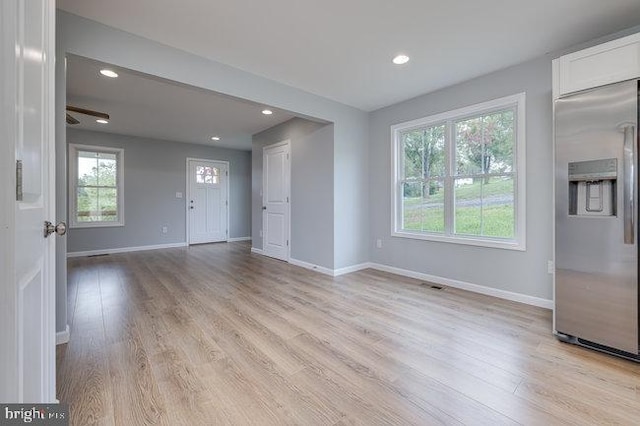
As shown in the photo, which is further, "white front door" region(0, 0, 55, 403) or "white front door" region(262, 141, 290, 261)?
"white front door" region(262, 141, 290, 261)

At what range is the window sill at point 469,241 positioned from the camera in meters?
2.99

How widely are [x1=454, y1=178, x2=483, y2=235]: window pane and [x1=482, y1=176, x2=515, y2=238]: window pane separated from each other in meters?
0.07

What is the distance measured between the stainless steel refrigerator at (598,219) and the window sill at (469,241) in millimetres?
824

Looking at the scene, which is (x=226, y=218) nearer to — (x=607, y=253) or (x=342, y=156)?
(x=342, y=156)

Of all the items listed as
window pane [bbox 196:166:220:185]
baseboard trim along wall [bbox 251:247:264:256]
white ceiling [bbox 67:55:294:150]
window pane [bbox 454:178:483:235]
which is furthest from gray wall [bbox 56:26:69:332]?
window pane [bbox 196:166:220:185]

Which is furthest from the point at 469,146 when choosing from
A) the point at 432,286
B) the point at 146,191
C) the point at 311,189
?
the point at 146,191

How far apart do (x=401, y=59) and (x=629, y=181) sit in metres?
2.07

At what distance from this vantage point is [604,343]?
1951mm

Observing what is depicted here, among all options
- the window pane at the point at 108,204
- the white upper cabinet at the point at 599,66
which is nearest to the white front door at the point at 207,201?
the window pane at the point at 108,204

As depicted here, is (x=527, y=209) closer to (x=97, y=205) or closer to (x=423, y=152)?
(x=423, y=152)

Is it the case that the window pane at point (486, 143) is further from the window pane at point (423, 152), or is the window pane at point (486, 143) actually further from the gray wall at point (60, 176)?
the gray wall at point (60, 176)

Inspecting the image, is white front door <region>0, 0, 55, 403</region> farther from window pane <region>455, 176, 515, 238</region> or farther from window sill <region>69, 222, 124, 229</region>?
window sill <region>69, 222, 124, 229</region>

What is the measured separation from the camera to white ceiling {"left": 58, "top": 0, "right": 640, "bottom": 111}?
2.07 metres

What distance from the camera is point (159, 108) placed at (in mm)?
4258
